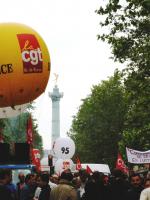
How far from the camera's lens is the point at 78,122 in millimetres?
88438

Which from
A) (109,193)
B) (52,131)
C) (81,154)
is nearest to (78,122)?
(81,154)

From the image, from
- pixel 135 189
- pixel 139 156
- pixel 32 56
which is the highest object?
pixel 32 56

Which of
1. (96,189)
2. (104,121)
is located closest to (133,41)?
(96,189)

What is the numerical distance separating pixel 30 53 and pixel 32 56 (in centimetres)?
6

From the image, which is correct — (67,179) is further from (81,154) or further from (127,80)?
(81,154)

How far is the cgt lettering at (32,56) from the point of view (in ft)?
44.8

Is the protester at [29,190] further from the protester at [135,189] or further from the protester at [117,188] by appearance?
the protester at [135,189]

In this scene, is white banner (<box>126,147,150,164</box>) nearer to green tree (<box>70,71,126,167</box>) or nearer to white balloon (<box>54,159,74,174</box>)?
white balloon (<box>54,159,74,174</box>)

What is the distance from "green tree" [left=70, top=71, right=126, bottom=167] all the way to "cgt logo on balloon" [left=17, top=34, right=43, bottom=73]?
223 feet

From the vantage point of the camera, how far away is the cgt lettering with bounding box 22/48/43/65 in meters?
13.6

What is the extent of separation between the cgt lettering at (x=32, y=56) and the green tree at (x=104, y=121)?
6806 centimetres

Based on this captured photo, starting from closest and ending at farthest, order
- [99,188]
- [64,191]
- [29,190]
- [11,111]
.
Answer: [64,191], [11,111], [99,188], [29,190]

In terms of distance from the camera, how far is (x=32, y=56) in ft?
45.1

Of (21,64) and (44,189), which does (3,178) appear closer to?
(21,64)
